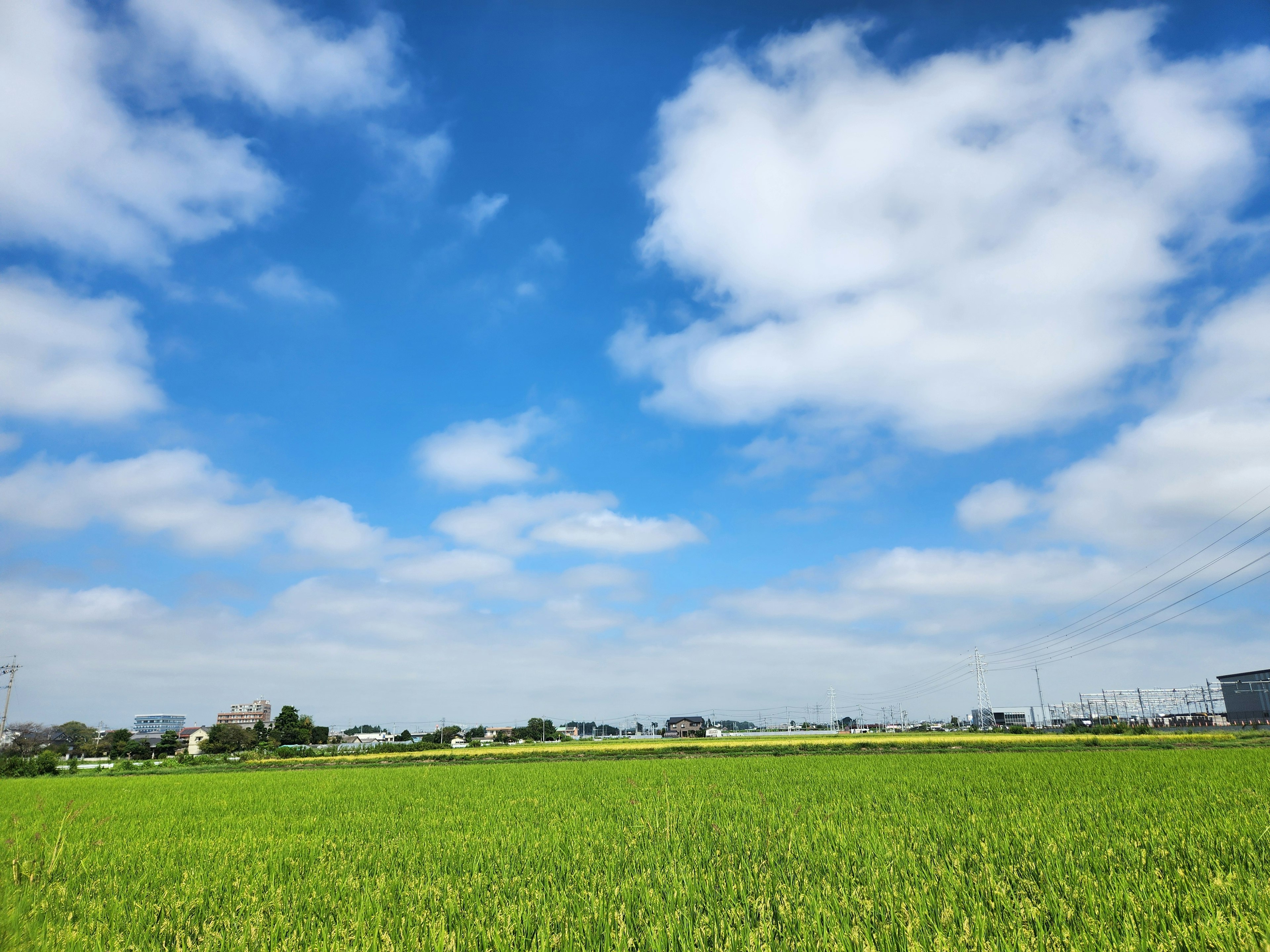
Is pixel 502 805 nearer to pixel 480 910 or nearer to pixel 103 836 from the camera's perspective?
pixel 103 836

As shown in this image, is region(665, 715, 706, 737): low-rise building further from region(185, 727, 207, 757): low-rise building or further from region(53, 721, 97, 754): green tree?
region(53, 721, 97, 754): green tree

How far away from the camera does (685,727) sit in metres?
105

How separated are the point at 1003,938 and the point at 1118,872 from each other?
8.29ft

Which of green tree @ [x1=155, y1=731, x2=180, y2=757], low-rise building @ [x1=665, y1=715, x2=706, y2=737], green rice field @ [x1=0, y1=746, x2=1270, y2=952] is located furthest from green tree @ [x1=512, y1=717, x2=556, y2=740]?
green rice field @ [x1=0, y1=746, x2=1270, y2=952]

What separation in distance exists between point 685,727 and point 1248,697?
256 ft

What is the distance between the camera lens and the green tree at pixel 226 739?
75.4m

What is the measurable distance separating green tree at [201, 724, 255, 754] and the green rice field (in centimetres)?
7529

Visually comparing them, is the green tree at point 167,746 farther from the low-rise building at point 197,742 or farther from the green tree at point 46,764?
the green tree at point 46,764

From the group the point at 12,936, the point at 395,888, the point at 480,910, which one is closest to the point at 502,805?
the point at 395,888

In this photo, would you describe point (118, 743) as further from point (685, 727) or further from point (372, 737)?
point (685, 727)

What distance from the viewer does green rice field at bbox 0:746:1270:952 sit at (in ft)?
14.4

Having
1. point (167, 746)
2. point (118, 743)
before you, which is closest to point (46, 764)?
point (167, 746)

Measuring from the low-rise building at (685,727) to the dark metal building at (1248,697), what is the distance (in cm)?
6958

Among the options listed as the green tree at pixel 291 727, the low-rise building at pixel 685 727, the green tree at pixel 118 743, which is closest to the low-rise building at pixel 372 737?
the green tree at pixel 291 727
